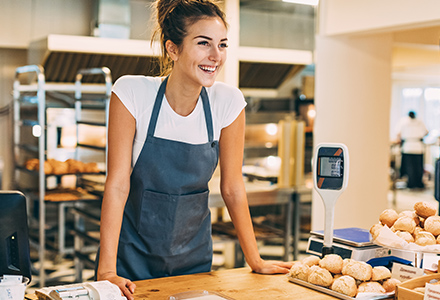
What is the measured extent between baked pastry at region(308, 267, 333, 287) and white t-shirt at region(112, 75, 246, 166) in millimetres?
634

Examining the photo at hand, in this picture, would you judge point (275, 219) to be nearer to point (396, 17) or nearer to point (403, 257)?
point (396, 17)

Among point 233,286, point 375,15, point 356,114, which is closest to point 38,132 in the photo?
point 356,114

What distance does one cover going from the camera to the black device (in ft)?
5.21

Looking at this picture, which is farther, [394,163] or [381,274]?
[394,163]

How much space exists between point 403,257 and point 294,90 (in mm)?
7017

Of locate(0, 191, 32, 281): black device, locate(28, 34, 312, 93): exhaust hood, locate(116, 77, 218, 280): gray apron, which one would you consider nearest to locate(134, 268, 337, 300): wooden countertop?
locate(116, 77, 218, 280): gray apron

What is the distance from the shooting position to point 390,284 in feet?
5.50

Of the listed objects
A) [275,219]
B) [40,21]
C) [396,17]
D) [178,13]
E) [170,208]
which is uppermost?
[40,21]

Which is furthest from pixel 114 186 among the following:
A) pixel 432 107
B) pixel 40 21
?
pixel 432 107

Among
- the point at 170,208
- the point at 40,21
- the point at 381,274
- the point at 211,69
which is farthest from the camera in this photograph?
the point at 40,21

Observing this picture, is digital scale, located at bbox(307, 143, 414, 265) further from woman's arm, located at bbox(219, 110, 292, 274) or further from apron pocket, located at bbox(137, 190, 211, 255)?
apron pocket, located at bbox(137, 190, 211, 255)

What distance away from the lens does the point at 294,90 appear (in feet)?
28.8

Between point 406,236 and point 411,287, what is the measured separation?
0.23m

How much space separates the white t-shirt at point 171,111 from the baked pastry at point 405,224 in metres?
0.70
